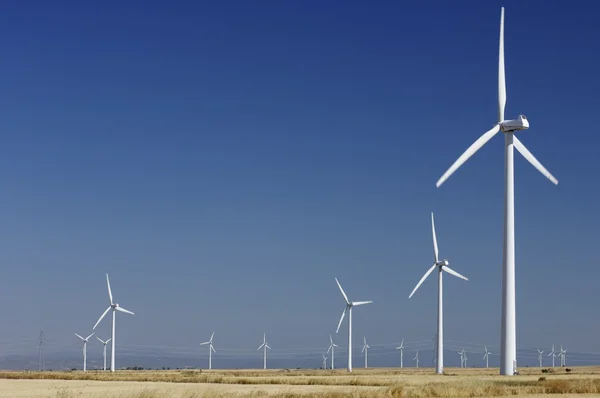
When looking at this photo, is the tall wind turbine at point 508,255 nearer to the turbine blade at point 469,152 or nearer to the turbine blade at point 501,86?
the turbine blade at point 469,152

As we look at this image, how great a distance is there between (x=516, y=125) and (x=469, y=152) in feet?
18.8

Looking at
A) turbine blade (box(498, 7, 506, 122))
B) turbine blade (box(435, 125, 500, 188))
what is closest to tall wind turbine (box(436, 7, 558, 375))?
turbine blade (box(435, 125, 500, 188))

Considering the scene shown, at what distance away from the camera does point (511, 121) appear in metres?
76.9

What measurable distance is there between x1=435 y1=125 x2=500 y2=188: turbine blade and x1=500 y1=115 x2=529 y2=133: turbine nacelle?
83cm

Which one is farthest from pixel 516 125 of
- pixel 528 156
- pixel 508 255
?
pixel 508 255

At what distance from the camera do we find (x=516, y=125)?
76.6 m

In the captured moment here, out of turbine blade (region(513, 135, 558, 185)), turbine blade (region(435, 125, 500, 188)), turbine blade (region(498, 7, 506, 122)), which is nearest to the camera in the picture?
turbine blade (region(435, 125, 500, 188))

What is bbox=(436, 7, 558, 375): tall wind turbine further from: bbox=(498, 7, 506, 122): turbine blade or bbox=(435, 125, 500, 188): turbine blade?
bbox=(498, 7, 506, 122): turbine blade

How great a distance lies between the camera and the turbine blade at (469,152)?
67.8 m

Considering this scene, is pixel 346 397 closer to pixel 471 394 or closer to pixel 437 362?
pixel 471 394

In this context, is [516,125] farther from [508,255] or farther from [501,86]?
[508,255]

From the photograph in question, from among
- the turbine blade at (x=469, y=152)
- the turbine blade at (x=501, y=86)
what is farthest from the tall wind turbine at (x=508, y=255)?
the turbine blade at (x=501, y=86)

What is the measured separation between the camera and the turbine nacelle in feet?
251

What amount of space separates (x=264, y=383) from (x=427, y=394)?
2716 cm
